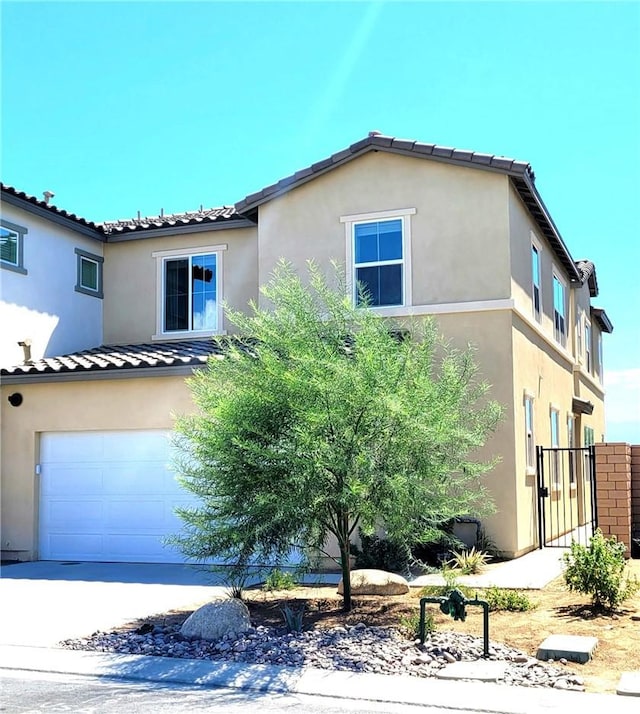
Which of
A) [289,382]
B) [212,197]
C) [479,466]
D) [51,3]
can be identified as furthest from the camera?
[212,197]

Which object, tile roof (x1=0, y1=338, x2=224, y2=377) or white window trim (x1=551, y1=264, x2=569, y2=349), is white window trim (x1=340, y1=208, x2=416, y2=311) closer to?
tile roof (x1=0, y1=338, x2=224, y2=377)

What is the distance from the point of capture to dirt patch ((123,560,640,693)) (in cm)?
787

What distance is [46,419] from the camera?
16.2m

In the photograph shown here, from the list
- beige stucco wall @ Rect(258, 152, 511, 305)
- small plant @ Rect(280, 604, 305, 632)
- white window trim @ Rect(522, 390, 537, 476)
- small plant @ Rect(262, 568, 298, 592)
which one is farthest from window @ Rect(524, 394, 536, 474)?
small plant @ Rect(280, 604, 305, 632)

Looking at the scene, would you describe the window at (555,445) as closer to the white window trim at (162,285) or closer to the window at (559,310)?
the window at (559,310)

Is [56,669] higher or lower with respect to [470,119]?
lower

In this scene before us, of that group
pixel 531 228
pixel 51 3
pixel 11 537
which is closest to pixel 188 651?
pixel 11 537

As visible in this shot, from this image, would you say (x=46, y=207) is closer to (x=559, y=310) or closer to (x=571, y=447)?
(x=559, y=310)

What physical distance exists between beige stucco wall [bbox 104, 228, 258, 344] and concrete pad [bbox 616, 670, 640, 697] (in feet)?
41.3

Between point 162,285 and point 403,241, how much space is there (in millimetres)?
6397

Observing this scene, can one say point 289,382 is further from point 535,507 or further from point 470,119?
point 535,507

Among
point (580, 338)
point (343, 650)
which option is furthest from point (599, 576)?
point (580, 338)

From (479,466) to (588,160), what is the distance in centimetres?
813

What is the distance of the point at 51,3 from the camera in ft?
42.9
